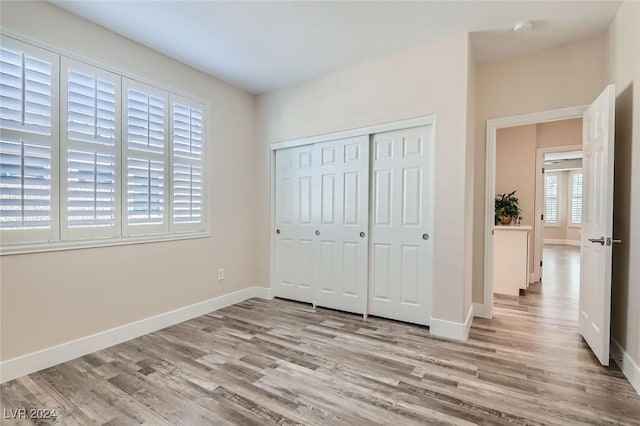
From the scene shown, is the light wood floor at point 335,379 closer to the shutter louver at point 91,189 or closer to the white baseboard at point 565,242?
the shutter louver at point 91,189

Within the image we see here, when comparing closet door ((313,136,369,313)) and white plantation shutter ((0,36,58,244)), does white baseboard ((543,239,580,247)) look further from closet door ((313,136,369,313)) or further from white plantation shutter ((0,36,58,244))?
white plantation shutter ((0,36,58,244))

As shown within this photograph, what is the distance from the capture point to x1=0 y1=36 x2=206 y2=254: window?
2273 millimetres

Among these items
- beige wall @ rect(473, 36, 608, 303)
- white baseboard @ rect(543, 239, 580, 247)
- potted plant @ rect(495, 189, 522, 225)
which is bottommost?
white baseboard @ rect(543, 239, 580, 247)

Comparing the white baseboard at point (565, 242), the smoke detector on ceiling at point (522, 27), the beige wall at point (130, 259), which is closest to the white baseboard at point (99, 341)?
the beige wall at point (130, 259)

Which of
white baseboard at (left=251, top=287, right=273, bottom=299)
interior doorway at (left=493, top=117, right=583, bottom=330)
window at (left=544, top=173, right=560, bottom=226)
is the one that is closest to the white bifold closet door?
white baseboard at (left=251, top=287, right=273, bottom=299)

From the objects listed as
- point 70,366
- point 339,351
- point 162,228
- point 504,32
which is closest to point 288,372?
point 339,351

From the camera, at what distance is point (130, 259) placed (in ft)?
9.78

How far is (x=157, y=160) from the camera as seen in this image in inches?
126

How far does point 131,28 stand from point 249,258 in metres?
2.94

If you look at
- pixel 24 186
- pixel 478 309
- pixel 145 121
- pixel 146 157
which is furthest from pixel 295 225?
pixel 24 186

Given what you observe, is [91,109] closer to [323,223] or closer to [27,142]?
[27,142]

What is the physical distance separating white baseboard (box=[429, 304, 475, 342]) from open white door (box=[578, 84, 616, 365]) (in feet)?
3.19

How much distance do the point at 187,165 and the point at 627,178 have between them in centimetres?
409

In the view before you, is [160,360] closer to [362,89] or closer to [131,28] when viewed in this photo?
[131,28]
